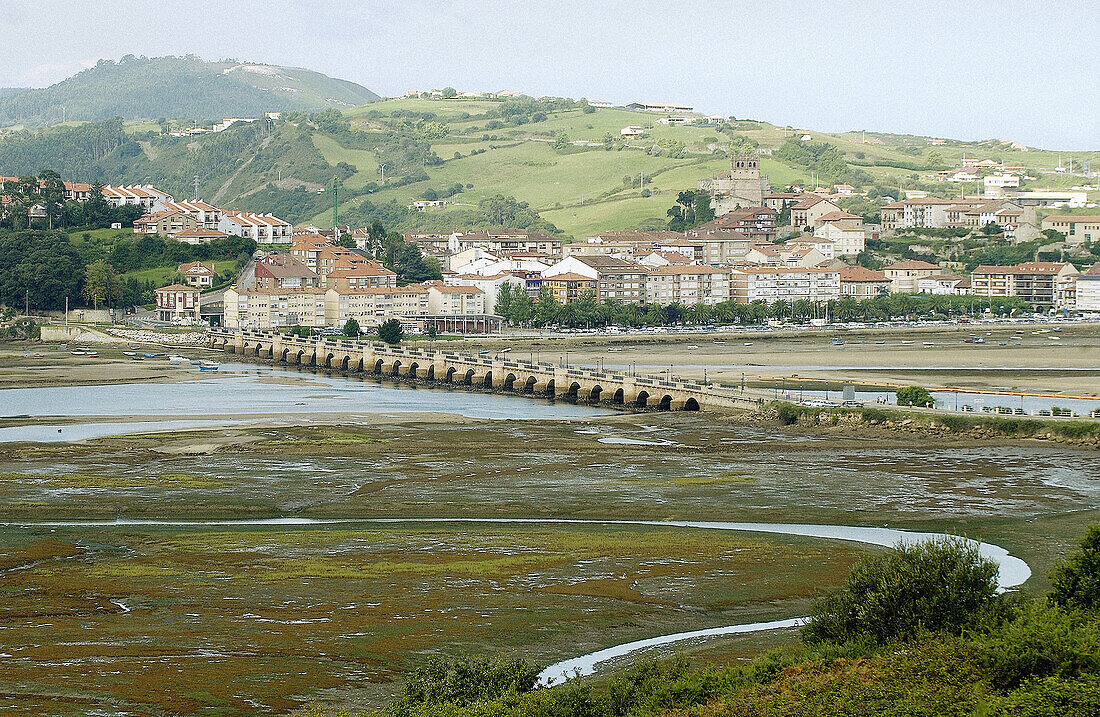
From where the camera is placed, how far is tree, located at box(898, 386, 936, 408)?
66938mm

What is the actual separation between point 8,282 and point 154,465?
290 feet

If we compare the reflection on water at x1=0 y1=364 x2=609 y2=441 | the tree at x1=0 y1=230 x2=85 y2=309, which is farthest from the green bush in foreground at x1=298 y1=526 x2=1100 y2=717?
the tree at x1=0 y1=230 x2=85 y2=309

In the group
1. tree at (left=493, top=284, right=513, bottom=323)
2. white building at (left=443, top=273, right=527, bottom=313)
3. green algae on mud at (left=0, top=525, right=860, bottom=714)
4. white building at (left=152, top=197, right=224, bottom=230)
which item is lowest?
green algae on mud at (left=0, top=525, right=860, bottom=714)

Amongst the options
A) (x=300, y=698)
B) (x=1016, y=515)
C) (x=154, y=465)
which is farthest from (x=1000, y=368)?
(x=300, y=698)

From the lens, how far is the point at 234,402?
81.2 meters

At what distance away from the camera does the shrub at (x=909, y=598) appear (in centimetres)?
2652

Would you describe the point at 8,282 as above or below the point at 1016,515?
above

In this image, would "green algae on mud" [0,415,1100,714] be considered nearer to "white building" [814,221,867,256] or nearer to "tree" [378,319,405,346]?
"tree" [378,319,405,346]

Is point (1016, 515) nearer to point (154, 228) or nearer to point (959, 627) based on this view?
point (959, 627)

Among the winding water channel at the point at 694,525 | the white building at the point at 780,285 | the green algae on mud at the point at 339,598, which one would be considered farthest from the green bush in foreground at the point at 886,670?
the white building at the point at 780,285

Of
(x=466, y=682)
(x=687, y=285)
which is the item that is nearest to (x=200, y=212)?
(x=687, y=285)

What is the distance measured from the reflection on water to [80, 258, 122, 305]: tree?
146 feet

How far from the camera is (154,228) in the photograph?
162250mm

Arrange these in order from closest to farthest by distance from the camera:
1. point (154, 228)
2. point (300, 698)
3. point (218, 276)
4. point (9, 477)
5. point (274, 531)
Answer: point (300, 698) → point (274, 531) → point (9, 477) → point (218, 276) → point (154, 228)
